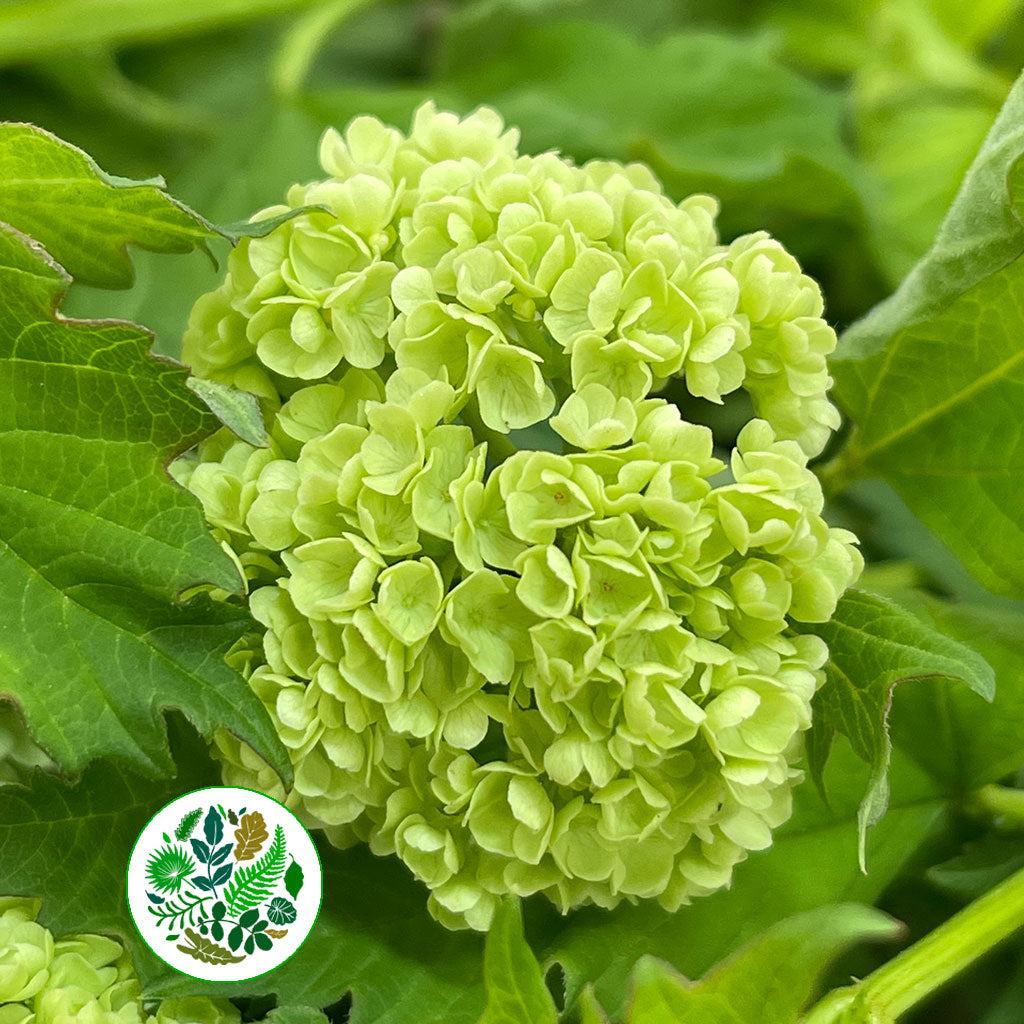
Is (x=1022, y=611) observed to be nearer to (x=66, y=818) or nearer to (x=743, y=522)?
(x=743, y=522)

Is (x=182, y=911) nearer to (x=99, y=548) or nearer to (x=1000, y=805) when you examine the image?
(x=99, y=548)

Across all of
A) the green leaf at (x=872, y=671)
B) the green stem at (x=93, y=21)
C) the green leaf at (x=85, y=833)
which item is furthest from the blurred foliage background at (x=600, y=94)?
the green leaf at (x=872, y=671)

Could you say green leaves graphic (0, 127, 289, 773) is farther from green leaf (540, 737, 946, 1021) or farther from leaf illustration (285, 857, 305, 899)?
green leaf (540, 737, 946, 1021)

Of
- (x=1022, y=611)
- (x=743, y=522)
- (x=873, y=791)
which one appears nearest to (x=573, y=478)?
(x=743, y=522)

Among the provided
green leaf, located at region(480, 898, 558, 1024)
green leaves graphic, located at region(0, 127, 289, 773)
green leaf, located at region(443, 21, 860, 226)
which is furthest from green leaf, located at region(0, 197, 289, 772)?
green leaf, located at region(443, 21, 860, 226)

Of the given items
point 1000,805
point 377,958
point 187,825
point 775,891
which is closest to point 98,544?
point 187,825
